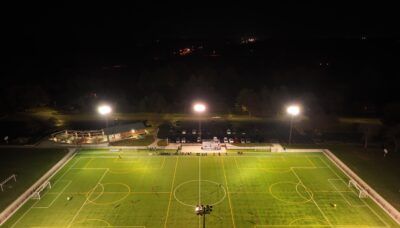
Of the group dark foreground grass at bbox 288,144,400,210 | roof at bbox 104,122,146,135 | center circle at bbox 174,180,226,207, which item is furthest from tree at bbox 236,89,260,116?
center circle at bbox 174,180,226,207

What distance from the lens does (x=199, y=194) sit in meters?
34.2

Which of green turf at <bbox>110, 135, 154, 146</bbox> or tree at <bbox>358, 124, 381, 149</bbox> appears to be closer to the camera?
green turf at <bbox>110, 135, 154, 146</bbox>

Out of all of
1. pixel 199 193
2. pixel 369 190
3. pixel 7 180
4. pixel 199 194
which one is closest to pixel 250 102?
pixel 369 190

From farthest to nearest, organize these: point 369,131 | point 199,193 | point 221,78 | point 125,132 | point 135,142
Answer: point 221,78 < point 125,132 < point 369,131 < point 135,142 < point 199,193

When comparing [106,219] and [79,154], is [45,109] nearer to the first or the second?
[79,154]

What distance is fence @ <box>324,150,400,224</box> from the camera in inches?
1173

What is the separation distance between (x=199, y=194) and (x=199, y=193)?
226 mm

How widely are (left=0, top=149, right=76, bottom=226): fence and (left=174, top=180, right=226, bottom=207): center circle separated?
16127 mm

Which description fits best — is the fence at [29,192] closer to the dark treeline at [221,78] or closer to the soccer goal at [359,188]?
the dark treeline at [221,78]

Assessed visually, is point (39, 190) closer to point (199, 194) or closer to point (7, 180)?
point (7, 180)

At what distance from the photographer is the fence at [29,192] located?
1167 inches

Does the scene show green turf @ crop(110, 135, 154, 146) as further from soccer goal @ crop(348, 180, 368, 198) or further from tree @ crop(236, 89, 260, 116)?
soccer goal @ crop(348, 180, 368, 198)

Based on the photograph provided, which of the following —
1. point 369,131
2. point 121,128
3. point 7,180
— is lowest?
point 7,180

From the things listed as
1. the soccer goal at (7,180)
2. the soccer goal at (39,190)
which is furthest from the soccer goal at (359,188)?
the soccer goal at (7,180)
